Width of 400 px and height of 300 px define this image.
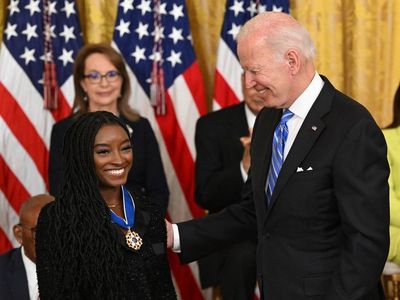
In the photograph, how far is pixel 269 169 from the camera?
3723mm

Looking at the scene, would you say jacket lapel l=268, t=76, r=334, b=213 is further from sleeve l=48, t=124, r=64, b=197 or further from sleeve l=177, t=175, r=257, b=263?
sleeve l=48, t=124, r=64, b=197

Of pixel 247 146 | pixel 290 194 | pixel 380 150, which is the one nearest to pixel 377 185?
pixel 380 150

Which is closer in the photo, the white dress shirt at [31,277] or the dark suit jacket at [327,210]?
the dark suit jacket at [327,210]

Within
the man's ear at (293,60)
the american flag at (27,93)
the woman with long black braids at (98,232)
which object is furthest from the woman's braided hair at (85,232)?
the american flag at (27,93)

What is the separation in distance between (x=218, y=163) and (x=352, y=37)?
1.54 meters

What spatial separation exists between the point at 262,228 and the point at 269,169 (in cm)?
25

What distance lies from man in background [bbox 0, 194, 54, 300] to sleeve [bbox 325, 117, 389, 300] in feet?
5.58

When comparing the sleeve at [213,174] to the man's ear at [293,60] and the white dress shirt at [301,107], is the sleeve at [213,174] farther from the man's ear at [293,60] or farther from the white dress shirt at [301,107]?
the man's ear at [293,60]

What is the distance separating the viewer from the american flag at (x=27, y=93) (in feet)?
20.1

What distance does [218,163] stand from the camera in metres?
5.57

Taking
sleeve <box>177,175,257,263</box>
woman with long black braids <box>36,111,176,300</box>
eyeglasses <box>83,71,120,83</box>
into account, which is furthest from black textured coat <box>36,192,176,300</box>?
eyeglasses <box>83,71,120,83</box>

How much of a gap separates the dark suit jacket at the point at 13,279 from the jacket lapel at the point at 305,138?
1.53 metres

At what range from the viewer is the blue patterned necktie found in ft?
12.0

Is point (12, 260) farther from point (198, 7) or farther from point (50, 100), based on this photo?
point (198, 7)
